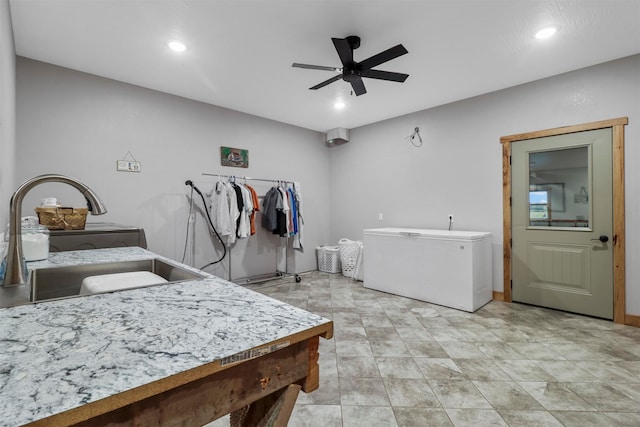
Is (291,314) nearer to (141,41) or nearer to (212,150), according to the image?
(141,41)

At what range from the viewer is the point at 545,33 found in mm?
2529

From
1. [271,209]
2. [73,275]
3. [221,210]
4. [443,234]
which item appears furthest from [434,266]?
[73,275]

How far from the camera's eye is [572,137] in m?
3.23

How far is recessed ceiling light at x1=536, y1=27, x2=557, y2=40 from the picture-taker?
2.47 metres

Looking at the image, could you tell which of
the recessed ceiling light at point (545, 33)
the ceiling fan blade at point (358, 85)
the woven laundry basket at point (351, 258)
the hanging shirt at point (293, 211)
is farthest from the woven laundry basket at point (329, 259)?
the recessed ceiling light at point (545, 33)

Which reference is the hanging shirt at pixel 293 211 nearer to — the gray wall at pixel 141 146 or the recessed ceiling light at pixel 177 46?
the gray wall at pixel 141 146

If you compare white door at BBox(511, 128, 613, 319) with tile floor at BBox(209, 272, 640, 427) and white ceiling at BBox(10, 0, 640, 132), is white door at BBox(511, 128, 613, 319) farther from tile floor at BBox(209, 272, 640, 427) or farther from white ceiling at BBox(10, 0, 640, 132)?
white ceiling at BBox(10, 0, 640, 132)

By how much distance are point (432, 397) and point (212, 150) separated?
378 cm

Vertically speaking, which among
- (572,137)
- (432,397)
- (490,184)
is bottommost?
(432,397)

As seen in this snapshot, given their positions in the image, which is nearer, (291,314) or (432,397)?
(291,314)

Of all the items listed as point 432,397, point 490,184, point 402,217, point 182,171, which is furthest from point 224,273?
point 490,184

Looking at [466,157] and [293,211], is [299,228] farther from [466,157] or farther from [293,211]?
[466,157]

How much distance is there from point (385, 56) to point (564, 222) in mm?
2717

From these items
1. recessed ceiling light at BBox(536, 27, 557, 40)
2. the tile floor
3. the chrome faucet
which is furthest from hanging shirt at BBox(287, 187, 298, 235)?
the chrome faucet
